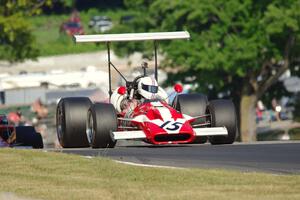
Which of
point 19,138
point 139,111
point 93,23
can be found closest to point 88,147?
point 139,111

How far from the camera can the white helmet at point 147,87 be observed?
79.5ft

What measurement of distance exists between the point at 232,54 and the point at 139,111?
29.4 meters

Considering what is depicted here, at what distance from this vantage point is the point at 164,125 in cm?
2250

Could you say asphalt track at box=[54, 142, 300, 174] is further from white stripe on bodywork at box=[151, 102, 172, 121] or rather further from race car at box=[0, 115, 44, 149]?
race car at box=[0, 115, 44, 149]

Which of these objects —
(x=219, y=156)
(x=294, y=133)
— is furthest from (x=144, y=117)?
(x=294, y=133)

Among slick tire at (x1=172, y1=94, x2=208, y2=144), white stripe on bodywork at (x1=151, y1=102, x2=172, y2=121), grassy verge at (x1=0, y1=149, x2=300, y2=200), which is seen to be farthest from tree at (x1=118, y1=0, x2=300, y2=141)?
grassy verge at (x1=0, y1=149, x2=300, y2=200)

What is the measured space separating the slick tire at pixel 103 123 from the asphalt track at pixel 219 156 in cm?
27

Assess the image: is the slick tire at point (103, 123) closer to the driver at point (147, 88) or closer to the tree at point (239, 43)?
the driver at point (147, 88)

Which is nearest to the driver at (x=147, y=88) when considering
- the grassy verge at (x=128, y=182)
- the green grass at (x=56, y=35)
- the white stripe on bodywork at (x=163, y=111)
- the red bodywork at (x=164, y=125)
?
the white stripe on bodywork at (x=163, y=111)

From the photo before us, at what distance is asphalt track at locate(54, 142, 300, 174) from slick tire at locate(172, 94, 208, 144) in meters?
0.89

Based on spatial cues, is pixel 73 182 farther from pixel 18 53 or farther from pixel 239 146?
pixel 18 53

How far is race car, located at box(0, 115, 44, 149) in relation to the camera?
2702 cm

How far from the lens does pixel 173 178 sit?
1673cm

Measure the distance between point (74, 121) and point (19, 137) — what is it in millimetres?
3216
